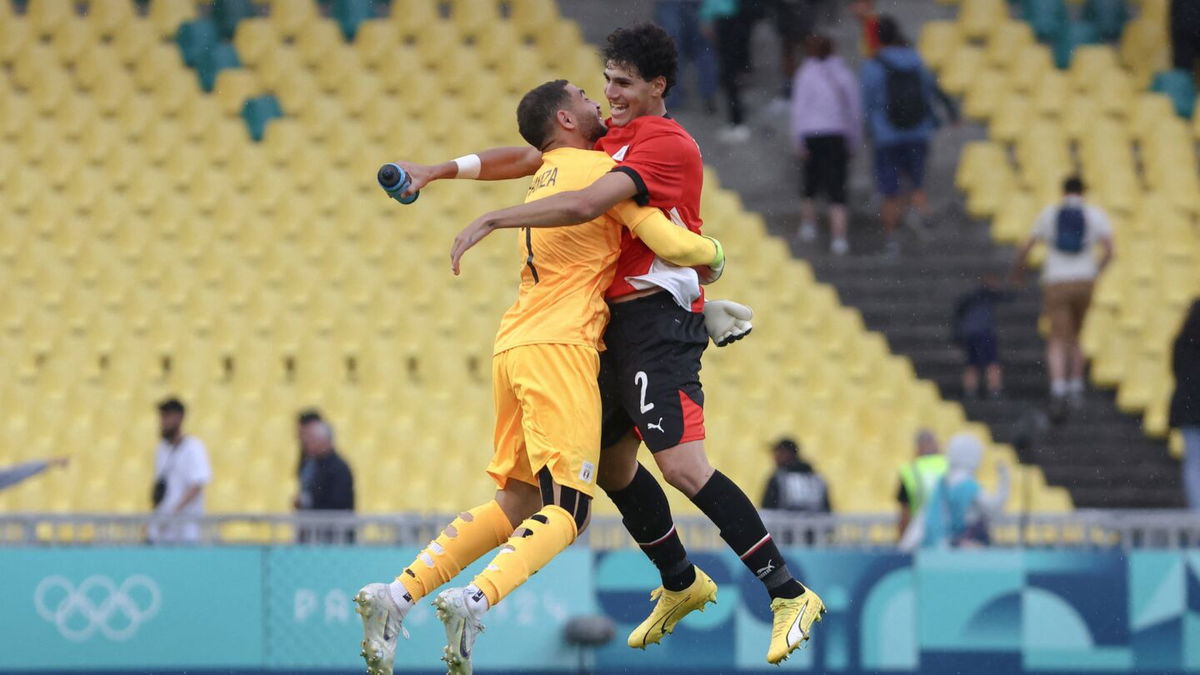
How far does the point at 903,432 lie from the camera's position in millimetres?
14250

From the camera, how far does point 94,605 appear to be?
429 inches

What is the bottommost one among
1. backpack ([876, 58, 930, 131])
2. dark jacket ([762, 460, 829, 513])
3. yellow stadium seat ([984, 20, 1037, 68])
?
dark jacket ([762, 460, 829, 513])

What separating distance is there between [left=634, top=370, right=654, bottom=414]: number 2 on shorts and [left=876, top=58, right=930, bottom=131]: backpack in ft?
30.1

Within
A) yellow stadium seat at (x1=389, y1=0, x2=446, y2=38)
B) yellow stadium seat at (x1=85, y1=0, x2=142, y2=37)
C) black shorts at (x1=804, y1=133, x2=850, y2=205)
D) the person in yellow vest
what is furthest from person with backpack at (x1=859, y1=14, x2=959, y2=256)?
yellow stadium seat at (x1=85, y1=0, x2=142, y2=37)

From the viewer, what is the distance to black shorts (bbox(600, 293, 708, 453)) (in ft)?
21.4

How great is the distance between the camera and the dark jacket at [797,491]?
12453 millimetres

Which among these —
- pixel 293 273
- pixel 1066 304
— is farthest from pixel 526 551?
pixel 293 273

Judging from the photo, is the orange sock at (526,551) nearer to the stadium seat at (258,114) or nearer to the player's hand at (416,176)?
the player's hand at (416,176)

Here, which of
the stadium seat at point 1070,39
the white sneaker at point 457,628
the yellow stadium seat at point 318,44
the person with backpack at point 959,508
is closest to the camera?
the white sneaker at point 457,628

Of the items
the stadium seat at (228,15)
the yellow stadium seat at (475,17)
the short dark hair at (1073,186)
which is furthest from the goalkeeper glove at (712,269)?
the stadium seat at (228,15)

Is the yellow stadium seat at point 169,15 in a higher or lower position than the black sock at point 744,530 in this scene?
higher

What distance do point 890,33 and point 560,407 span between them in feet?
31.4

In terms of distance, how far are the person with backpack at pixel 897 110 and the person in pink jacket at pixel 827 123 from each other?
164 mm

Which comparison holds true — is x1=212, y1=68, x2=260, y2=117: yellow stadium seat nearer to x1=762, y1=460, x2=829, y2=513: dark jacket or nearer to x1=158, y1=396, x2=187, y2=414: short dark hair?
x1=158, y1=396, x2=187, y2=414: short dark hair
